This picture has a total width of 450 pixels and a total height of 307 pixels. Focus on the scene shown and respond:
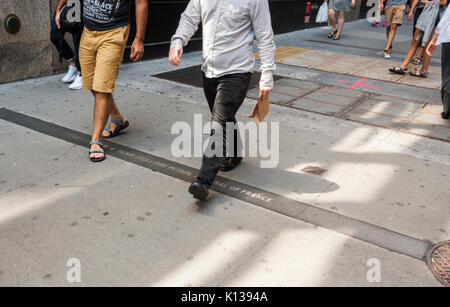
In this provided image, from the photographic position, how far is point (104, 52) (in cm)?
383

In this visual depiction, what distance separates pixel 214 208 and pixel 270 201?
444 millimetres

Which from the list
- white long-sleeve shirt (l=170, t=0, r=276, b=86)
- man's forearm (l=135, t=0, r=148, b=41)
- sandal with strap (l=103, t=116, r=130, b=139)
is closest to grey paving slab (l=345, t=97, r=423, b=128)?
white long-sleeve shirt (l=170, t=0, r=276, b=86)

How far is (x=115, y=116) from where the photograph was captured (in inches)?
174

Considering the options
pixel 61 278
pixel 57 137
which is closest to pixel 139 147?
pixel 57 137

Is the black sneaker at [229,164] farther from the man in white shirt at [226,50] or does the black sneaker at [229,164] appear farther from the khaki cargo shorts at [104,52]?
the khaki cargo shorts at [104,52]

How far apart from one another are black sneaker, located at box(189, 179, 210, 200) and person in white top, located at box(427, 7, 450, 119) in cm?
353

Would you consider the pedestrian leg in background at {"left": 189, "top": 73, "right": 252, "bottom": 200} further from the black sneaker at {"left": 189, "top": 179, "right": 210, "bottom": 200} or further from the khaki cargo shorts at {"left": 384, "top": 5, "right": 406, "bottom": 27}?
the khaki cargo shorts at {"left": 384, "top": 5, "right": 406, "bottom": 27}

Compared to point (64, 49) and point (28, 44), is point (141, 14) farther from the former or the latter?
point (28, 44)

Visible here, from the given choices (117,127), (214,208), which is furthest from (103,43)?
(214,208)

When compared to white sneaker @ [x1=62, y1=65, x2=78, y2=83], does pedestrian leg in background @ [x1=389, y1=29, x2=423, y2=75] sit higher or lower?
higher

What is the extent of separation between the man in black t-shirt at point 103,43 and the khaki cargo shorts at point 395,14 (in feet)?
21.8

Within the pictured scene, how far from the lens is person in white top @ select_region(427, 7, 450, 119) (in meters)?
5.04

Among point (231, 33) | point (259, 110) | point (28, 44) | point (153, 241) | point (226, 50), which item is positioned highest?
point (231, 33)

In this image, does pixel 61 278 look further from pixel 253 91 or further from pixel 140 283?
pixel 253 91
